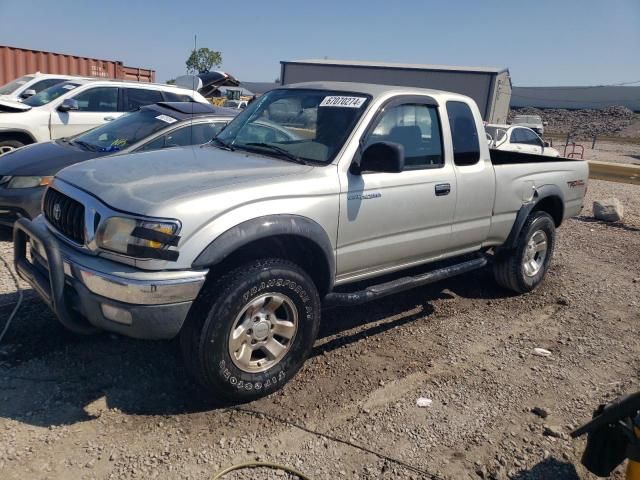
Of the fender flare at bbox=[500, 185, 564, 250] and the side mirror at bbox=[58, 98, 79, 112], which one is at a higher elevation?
the side mirror at bbox=[58, 98, 79, 112]

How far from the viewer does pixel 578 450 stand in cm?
322

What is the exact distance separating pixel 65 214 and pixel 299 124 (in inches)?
69.9

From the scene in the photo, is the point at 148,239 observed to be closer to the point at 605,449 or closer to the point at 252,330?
the point at 252,330

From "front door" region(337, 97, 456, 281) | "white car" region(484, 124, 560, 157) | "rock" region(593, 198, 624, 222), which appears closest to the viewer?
"front door" region(337, 97, 456, 281)

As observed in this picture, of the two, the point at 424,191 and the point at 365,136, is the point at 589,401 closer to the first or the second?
the point at 424,191

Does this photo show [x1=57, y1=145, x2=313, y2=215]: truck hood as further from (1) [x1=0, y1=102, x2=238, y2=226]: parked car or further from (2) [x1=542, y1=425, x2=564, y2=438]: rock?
(1) [x1=0, y1=102, x2=238, y2=226]: parked car

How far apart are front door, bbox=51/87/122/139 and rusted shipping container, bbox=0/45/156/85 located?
936 cm

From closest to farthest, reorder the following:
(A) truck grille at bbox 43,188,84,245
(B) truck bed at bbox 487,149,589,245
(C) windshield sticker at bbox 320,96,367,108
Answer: (A) truck grille at bbox 43,188,84,245, (C) windshield sticker at bbox 320,96,367,108, (B) truck bed at bbox 487,149,589,245

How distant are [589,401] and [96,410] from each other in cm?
321

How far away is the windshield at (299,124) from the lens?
3.95m

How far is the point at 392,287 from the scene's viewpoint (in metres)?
4.14

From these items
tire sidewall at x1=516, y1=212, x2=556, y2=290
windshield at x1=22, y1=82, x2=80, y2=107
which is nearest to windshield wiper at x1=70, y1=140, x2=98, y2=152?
windshield at x1=22, y1=82, x2=80, y2=107

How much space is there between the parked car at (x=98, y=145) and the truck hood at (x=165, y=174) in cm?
243

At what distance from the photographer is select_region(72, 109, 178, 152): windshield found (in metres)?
6.34
